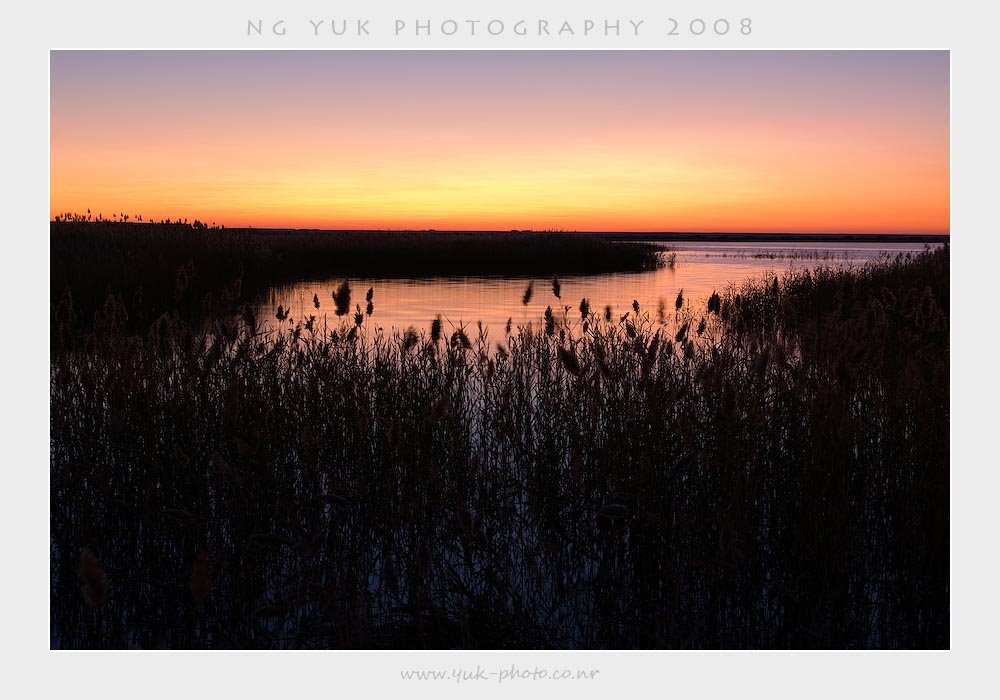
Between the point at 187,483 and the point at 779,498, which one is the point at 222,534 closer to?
the point at 187,483

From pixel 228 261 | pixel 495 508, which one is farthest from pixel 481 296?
pixel 495 508

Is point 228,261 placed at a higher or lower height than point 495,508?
higher

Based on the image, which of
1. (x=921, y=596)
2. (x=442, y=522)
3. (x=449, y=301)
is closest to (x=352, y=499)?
(x=442, y=522)

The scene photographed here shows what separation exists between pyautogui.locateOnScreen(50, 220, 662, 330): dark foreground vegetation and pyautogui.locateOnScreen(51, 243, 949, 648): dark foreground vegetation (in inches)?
44.0

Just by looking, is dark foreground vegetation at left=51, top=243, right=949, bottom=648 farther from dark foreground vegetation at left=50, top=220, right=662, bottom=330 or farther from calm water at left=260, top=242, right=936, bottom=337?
calm water at left=260, top=242, right=936, bottom=337

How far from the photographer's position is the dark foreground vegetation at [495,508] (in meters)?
3.71

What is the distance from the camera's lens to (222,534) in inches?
170

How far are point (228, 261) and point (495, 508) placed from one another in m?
13.6

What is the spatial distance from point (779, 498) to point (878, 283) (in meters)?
10.7

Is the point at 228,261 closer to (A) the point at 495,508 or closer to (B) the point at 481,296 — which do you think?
(B) the point at 481,296

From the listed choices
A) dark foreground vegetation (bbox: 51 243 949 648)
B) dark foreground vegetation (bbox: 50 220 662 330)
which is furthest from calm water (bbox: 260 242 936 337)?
dark foreground vegetation (bbox: 51 243 949 648)

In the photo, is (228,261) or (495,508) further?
(228,261)

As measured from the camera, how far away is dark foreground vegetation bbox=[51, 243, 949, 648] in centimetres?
371

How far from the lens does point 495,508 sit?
15.7ft
